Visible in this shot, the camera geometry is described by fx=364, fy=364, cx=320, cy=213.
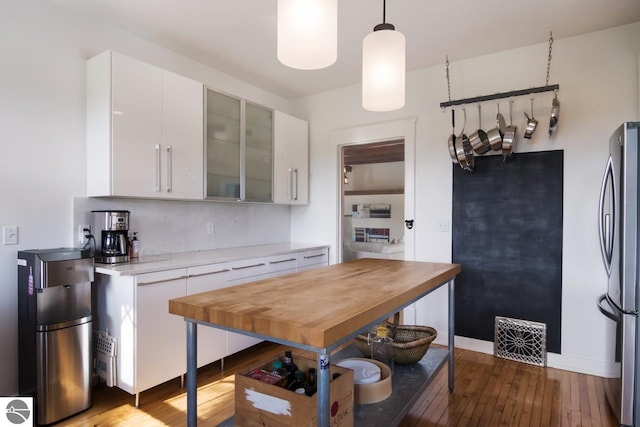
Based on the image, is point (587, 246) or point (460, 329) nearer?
point (587, 246)

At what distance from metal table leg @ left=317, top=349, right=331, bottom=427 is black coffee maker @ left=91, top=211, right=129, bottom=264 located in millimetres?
1922

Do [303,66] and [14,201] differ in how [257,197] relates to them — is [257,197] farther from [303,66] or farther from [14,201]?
[303,66]

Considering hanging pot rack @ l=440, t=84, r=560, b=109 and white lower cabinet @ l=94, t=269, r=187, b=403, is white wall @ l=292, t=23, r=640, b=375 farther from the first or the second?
white lower cabinet @ l=94, t=269, r=187, b=403

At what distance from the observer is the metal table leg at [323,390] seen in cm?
111

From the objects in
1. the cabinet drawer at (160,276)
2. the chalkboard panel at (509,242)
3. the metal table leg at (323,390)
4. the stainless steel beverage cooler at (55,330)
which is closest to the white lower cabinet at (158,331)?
the cabinet drawer at (160,276)

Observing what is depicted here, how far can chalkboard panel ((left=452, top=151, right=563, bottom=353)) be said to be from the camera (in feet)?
9.56

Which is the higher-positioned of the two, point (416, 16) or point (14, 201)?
point (416, 16)

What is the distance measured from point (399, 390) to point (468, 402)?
2.68ft

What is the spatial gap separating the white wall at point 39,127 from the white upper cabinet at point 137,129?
112 millimetres

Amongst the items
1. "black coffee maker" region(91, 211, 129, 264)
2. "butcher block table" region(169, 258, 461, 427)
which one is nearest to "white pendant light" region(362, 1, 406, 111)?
"butcher block table" region(169, 258, 461, 427)

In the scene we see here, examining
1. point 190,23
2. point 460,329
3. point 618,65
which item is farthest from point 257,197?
point 618,65

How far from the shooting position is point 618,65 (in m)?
2.70

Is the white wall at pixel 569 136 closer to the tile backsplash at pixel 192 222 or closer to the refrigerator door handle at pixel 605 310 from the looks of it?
the refrigerator door handle at pixel 605 310

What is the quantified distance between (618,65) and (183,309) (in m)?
3.36
